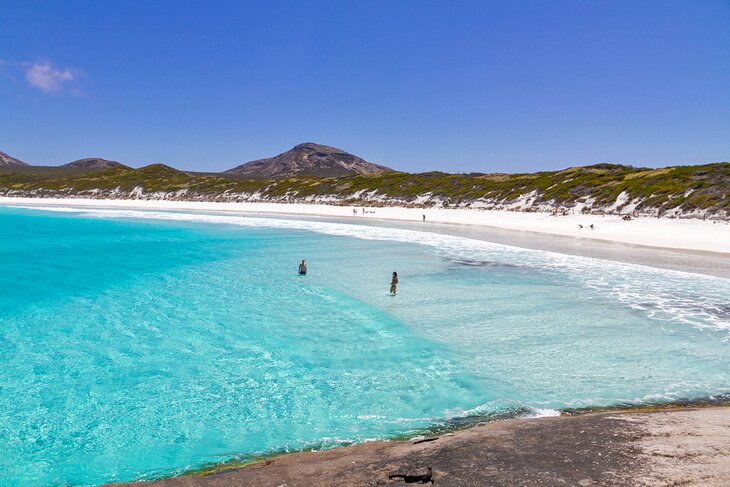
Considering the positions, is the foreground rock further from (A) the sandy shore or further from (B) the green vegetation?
(B) the green vegetation

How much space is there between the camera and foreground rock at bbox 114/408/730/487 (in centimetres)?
548

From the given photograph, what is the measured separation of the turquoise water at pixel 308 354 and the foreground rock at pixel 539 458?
1259 mm

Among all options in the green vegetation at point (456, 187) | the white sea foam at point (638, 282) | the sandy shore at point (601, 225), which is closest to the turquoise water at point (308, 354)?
the white sea foam at point (638, 282)

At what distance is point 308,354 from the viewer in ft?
40.2

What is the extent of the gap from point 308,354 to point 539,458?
7.34m

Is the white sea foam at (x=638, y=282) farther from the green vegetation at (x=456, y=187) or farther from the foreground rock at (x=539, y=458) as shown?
the green vegetation at (x=456, y=187)

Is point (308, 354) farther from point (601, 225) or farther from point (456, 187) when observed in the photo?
point (456, 187)

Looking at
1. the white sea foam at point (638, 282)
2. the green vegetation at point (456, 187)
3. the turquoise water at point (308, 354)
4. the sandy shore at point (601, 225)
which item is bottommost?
the turquoise water at point (308, 354)

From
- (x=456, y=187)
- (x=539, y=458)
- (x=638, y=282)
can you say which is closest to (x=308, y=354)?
(x=539, y=458)

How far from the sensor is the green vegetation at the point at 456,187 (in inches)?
2036

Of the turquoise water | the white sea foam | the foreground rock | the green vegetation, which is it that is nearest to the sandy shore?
the green vegetation

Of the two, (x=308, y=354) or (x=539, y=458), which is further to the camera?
(x=308, y=354)

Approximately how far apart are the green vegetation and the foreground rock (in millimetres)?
46919

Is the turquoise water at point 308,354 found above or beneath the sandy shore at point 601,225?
beneath
